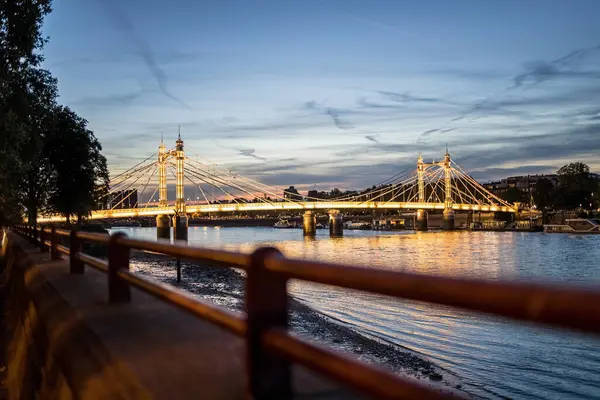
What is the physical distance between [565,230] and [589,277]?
79.3 meters

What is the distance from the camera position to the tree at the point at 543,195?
443 feet

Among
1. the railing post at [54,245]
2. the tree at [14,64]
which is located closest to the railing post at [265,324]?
the railing post at [54,245]

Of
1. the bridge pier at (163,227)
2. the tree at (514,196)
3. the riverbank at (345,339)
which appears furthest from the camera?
the tree at (514,196)

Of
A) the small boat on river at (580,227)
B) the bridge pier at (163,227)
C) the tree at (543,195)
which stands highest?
the tree at (543,195)

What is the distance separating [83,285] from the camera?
7094mm

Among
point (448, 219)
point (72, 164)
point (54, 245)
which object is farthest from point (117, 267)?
point (448, 219)

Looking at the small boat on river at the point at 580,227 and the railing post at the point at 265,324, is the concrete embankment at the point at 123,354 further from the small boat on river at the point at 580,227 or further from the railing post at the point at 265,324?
the small boat on river at the point at 580,227

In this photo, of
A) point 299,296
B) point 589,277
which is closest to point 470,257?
point 589,277

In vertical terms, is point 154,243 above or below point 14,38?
below

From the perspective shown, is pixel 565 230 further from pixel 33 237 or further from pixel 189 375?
pixel 189 375

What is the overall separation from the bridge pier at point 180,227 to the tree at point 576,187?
288 ft

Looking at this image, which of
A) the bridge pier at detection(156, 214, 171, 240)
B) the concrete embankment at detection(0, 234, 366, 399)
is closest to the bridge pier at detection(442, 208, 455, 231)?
the bridge pier at detection(156, 214, 171, 240)

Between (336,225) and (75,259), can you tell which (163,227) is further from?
(75,259)

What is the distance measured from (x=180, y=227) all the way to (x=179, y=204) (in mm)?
8056
